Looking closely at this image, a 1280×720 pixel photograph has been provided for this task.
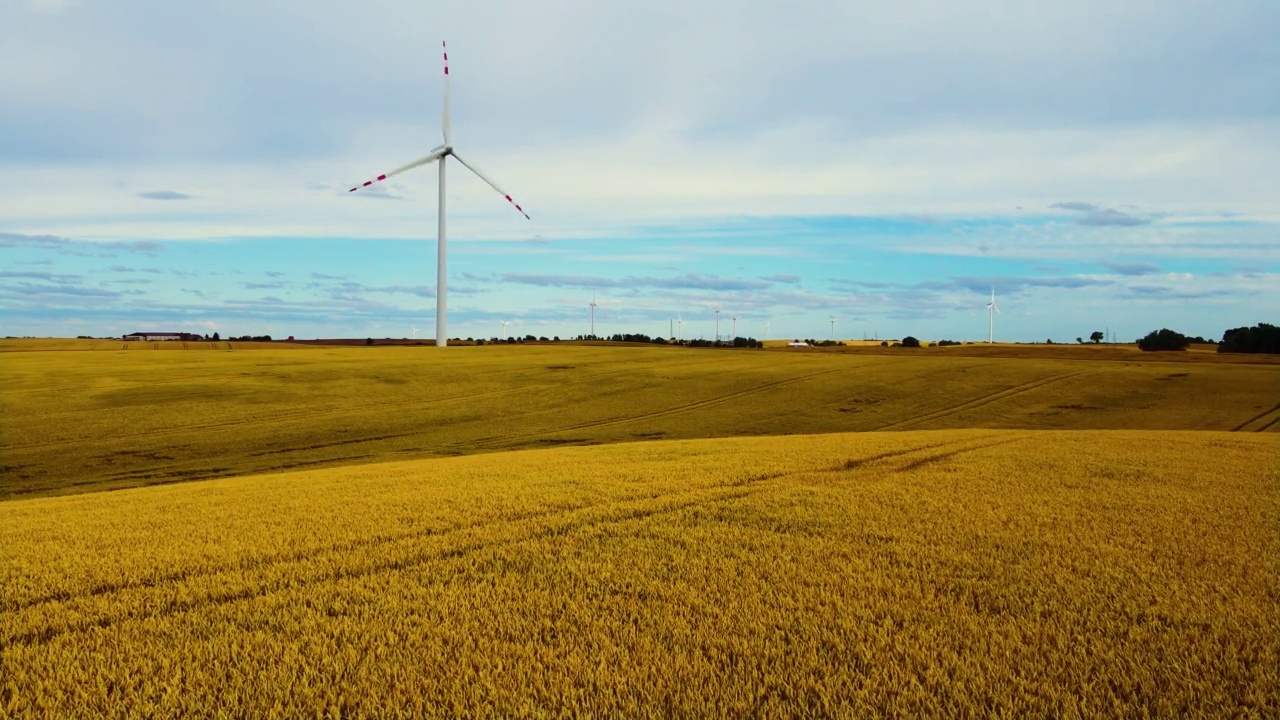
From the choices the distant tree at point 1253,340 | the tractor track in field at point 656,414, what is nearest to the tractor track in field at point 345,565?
the tractor track in field at point 656,414

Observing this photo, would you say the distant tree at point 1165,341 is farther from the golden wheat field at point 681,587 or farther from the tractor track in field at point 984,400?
the golden wheat field at point 681,587

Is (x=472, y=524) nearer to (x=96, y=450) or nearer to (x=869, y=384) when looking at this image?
(x=96, y=450)

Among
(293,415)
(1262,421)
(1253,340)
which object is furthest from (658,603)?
(1253,340)

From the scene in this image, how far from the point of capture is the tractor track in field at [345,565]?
6980 mm

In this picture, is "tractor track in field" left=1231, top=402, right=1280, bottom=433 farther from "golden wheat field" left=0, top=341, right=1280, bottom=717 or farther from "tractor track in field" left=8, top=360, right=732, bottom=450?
"tractor track in field" left=8, top=360, right=732, bottom=450

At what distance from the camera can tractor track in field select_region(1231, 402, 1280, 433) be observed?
35656 mm

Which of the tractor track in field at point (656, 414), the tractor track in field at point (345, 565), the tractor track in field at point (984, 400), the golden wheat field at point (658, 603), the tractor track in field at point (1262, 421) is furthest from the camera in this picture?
the tractor track in field at point (984, 400)

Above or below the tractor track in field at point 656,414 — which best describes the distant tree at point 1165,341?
above

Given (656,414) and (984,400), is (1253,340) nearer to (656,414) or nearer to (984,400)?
(984,400)

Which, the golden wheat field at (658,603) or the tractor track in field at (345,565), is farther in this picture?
the tractor track in field at (345,565)

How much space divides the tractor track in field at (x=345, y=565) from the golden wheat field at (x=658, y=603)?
40 mm

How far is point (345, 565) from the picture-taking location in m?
8.31

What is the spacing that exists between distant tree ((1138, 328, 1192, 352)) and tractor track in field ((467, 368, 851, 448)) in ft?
192

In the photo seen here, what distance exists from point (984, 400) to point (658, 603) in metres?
43.3
